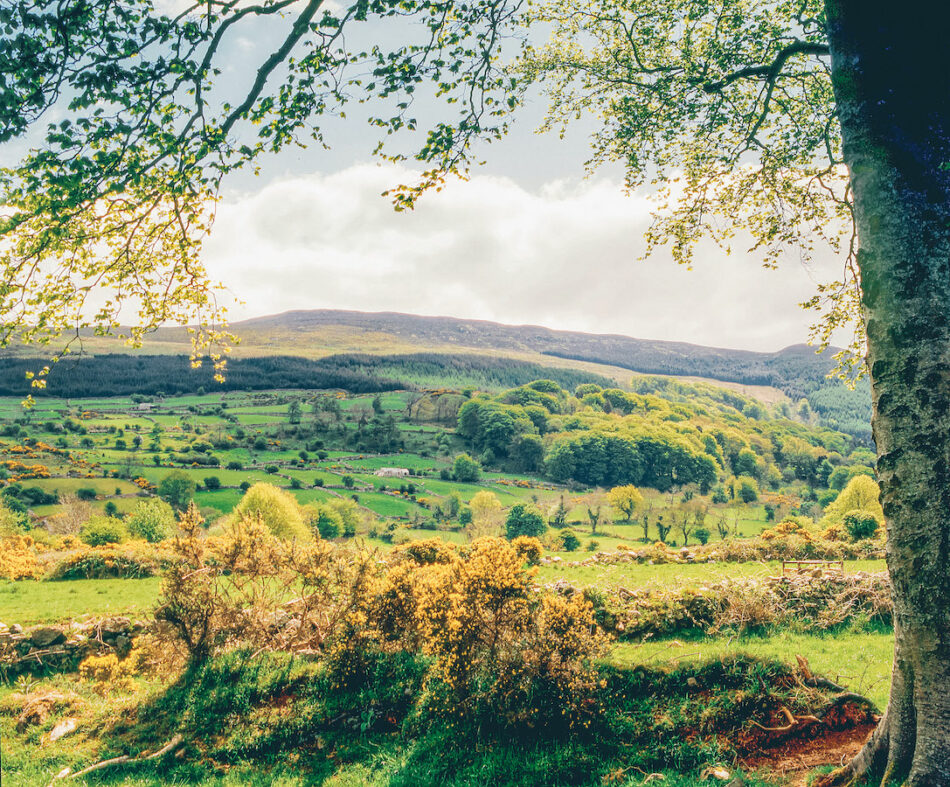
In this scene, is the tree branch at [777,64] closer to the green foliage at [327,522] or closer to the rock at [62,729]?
the rock at [62,729]

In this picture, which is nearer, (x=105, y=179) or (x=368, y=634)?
(x=105, y=179)

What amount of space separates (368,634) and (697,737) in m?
5.84

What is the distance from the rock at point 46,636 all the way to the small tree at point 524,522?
57227mm

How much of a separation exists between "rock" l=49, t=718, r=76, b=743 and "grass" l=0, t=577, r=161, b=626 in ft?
16.8

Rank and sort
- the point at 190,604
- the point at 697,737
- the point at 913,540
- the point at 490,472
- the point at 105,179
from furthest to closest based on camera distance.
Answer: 1. the point at 490,472
2. the point at 190,604
3. the point at 697,737
4. the point at 105,179
5. the point at 913,540

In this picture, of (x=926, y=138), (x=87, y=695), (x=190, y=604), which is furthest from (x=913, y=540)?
(x=87, y=695)

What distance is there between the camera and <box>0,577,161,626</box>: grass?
1527cm

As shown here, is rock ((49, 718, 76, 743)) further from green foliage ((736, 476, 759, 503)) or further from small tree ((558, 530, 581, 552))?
green foliage ((736, 476, 759, 503))

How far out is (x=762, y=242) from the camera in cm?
974

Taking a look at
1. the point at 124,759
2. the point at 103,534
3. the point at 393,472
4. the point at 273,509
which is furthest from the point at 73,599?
the point at 393,472

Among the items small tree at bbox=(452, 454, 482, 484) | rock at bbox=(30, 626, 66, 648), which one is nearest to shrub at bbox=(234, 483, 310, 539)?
rock at bbox=(30, 626, 66, 648)

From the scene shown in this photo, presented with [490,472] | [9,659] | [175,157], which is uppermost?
[175,157]

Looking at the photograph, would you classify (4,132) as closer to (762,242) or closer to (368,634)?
(368,634)

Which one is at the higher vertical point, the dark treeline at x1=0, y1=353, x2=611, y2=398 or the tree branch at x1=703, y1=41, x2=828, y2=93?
the tree branch at x1=703, y1=41, x2=828, y2=93
